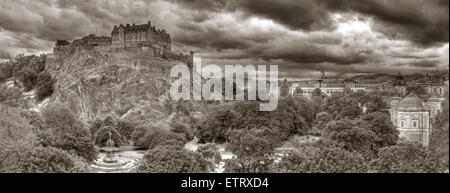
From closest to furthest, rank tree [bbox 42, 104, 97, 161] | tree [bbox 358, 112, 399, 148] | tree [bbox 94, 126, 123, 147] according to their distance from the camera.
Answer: tree [bbox 42, 104, 97, 161]
tree [bbox 358, 112, 399, 148]
tree [bbox 94, 126, 123, 147]

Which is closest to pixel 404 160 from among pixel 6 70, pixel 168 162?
pixel 168 162

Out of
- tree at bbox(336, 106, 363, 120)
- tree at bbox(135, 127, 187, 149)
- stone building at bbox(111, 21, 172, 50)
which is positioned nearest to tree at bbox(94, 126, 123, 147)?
tree at bbox(135, 127, 187, 149)

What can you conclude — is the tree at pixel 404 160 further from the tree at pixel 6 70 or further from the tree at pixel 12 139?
the tree at pixel 6 70

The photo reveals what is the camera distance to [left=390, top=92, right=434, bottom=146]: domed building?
127 feet

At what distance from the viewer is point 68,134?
29812 millimetres

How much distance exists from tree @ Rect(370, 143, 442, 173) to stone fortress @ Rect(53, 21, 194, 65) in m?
63.8

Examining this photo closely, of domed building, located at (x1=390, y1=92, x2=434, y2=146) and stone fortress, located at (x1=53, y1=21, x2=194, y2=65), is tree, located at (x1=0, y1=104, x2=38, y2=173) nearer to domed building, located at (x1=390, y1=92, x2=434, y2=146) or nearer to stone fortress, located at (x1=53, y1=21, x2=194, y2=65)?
domed building, located at (x1=390, y1=92, x2=434, y2=146)

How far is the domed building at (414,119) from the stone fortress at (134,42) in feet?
175

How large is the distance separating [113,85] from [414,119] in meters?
55.5

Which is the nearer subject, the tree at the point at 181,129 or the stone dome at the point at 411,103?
the stone dome at the point at 411,103

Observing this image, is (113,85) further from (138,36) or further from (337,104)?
(337,104)

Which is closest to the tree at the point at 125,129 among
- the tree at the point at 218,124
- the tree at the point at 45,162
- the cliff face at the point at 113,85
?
the tree at the point at 218,124

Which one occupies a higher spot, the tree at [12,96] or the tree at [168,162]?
the tree at [12,96]

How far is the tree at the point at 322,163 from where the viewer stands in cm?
1955
